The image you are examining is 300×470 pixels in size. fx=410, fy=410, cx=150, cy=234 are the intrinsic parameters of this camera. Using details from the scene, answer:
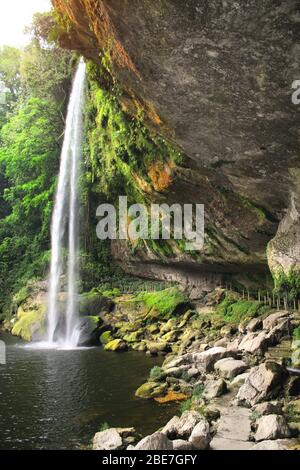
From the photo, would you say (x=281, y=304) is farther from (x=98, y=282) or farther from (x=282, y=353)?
(x=98, y=282)

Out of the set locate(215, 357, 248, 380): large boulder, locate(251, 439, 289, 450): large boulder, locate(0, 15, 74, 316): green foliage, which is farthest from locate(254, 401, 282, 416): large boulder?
locate(0, 15, 74, 316): green foliage

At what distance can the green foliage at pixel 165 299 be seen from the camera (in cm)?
1869

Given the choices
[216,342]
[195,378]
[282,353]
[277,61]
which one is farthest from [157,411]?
[277,61]

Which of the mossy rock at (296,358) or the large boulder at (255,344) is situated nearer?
the mossy rock at (296,358)

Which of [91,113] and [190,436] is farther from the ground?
[91,113]

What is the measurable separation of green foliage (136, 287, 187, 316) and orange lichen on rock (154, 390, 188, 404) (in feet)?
28.8

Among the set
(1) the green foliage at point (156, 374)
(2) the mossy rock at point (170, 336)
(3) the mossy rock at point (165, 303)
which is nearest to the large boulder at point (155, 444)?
(1) the green foliage at point (156, 374)

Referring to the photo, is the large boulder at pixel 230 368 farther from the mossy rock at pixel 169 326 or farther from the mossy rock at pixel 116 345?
the mossy rock at pixel 169 326

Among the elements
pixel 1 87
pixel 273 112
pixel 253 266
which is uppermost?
pixel 1 87

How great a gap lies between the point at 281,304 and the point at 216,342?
3739 mm

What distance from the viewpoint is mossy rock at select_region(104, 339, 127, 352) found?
15.4 metres

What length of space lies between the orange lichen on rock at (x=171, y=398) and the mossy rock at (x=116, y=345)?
5883 millimetres

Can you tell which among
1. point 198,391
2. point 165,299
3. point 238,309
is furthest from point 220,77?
point 165,299

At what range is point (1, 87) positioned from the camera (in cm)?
3628
